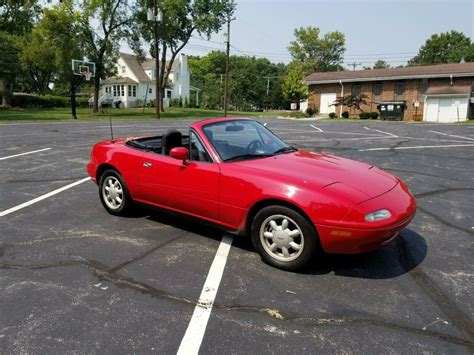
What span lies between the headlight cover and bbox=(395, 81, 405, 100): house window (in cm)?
4613

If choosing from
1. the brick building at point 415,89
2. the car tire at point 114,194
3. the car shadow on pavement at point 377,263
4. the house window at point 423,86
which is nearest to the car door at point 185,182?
the car tire at point 114,194

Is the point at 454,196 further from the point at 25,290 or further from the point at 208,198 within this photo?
the point at 25,290

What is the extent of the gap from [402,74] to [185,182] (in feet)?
152

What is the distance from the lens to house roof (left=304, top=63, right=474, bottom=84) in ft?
138

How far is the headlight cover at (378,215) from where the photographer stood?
3.47 meters

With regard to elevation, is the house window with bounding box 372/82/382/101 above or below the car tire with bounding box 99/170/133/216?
above

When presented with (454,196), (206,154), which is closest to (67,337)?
(206,154)

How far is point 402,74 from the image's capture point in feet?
148

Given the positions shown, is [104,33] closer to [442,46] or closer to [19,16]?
[19,16]

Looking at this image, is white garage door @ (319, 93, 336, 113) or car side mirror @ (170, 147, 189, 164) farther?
white garage door @ (319, 93, 336, 113)

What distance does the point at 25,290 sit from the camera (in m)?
3.41

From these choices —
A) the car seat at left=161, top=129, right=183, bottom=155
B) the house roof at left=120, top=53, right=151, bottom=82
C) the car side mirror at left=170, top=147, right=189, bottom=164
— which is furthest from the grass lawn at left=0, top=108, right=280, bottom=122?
the car side mirror at left=170, top=147, right=189, bottom=164

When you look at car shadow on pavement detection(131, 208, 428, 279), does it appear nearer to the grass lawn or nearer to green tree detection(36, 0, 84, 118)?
the grass lawn

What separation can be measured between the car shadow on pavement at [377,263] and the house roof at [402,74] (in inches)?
1711
